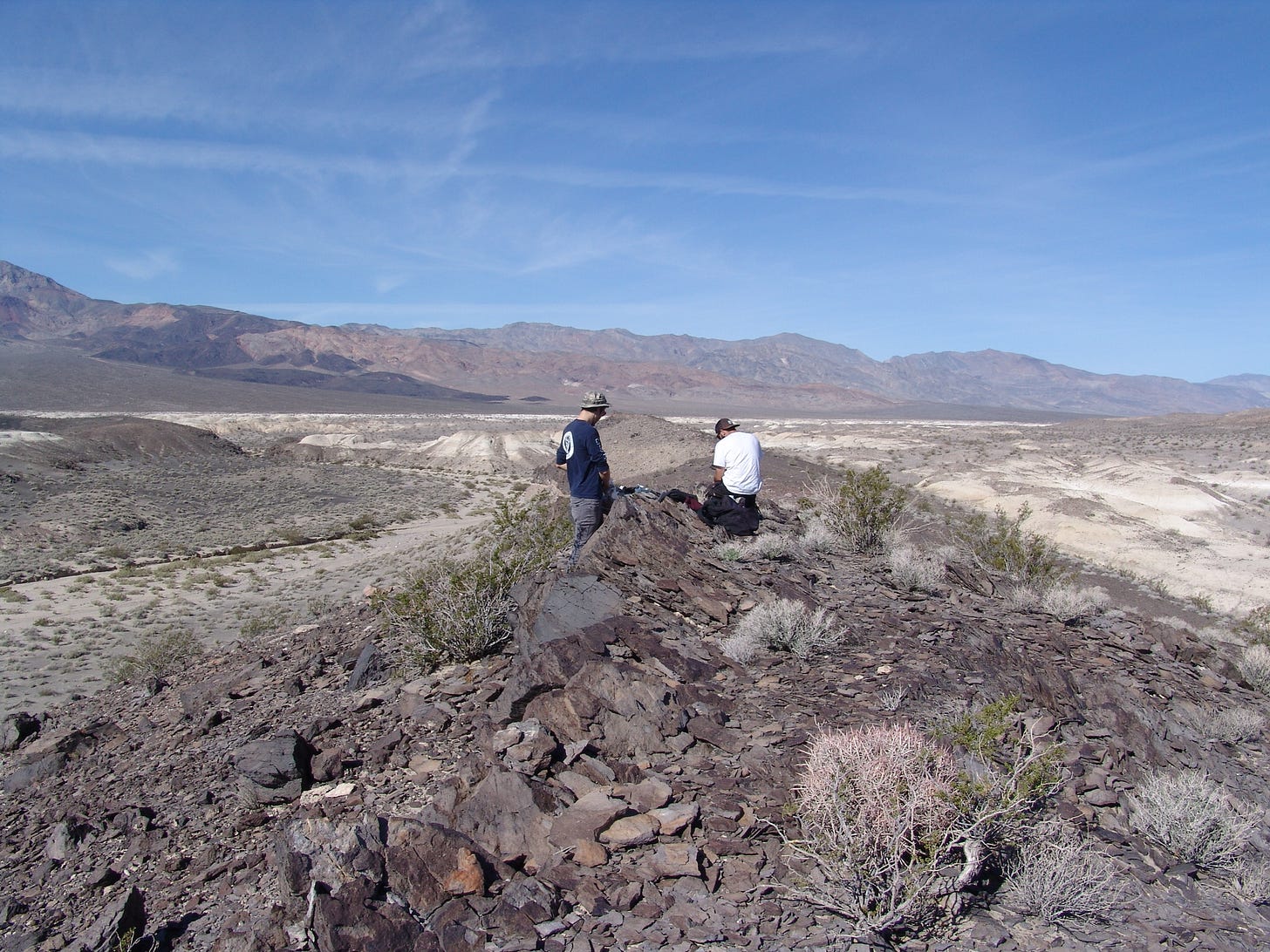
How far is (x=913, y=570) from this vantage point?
7.19 meters

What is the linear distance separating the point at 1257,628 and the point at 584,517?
10.7m

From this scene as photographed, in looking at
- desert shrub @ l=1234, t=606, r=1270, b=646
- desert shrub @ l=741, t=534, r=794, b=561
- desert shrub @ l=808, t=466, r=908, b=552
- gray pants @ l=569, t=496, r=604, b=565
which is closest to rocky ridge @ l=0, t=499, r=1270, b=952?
gray pants @ l=569, t=496, r=604, b=565

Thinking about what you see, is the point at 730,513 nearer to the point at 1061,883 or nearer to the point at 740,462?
the point at 740,462

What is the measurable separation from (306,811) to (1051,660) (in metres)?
5.16

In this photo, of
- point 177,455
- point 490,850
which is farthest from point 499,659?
point 177,455

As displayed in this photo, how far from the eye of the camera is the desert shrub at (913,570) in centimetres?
709

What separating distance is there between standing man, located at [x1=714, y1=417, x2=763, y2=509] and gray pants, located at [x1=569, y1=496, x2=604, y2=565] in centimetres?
160

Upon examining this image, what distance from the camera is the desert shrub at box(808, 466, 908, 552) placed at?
9031 millimetres

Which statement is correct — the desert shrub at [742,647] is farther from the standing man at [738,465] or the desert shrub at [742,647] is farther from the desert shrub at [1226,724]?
the desert shrub at [1226,724]

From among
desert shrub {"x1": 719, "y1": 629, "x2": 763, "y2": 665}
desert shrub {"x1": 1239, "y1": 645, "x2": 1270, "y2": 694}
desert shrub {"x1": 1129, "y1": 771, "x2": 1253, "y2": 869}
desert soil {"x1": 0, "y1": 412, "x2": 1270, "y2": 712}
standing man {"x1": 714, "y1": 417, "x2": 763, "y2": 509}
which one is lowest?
desert soil {"x1": 0, "y1": 412, "x2": 1270, "y2": 712}

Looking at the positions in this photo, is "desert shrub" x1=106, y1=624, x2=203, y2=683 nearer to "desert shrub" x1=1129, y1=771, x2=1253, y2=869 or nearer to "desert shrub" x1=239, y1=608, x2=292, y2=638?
"desert shrub" x1=239, y1=608, x2=292, y2=638

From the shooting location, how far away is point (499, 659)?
541 centimetres

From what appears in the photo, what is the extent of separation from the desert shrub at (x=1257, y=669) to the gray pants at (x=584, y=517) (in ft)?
18.6

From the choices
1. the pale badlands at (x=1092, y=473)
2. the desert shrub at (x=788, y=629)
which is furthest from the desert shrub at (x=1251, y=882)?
the pale badlands at (x=1092, y=473)
